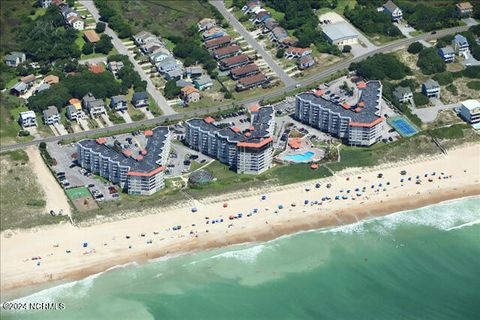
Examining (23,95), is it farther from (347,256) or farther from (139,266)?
(347,256)

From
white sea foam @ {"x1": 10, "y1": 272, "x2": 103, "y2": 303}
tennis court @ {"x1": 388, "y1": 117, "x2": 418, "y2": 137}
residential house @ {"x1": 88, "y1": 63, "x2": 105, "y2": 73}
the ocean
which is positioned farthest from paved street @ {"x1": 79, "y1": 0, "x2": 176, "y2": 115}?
white sea foam @ {"x1": 10, "y1": 272, "x2": 103, "y2": 303}

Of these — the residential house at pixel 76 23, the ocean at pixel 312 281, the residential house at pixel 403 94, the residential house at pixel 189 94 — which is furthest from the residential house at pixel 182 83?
the ocean at pixel 312 281

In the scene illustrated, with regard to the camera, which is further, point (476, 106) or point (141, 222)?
point (476, 106)

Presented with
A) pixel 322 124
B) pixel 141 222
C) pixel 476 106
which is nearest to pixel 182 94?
pixel 322 124

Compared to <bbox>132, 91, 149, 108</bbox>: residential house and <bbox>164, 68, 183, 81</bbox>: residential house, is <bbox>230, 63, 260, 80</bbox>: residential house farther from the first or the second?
<bbox>132, 91, 149, 108</bbox>: residential house

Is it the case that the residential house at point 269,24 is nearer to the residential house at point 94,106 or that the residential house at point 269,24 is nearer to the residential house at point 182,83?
the residential house at point 182,83
